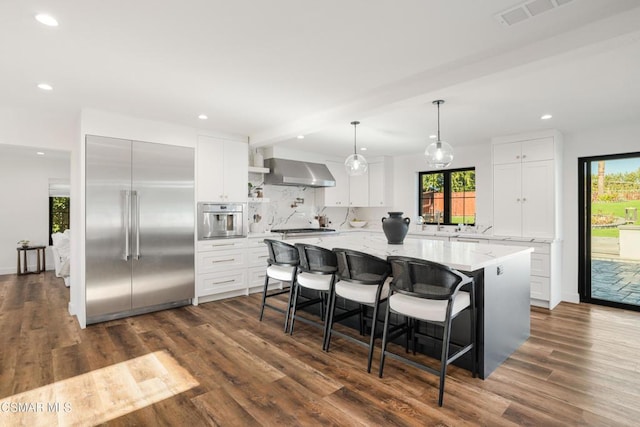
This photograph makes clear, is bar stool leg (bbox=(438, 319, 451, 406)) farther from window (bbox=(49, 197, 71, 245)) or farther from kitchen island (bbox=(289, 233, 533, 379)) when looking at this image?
window (bbox=(49, 197, 71, 245))

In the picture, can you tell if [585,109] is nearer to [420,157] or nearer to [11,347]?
[420,157]

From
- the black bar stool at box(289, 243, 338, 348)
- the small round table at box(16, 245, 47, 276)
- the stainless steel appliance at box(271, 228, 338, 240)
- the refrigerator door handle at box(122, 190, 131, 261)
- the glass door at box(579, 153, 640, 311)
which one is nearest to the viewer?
the black bar stool at box(289, 243, 338, 348)

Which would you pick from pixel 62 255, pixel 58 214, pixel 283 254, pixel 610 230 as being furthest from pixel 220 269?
pixel 610 230

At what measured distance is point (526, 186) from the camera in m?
4.83

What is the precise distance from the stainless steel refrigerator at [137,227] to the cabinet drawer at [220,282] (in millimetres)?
135

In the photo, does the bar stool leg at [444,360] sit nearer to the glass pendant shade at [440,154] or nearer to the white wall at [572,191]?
the glass pendant shade at [440,154]

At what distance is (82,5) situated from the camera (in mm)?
1942

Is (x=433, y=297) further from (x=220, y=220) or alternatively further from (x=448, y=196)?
(x=448, y=196)

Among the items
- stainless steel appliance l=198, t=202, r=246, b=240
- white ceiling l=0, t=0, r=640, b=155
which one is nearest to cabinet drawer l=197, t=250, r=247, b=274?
stainless steel appliance l=198, t=202, r=246, b=240

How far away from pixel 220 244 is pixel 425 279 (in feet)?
10.7

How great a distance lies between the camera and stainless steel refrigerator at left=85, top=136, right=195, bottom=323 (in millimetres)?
3820

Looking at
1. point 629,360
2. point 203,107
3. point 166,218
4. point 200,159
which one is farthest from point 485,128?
point 166,218

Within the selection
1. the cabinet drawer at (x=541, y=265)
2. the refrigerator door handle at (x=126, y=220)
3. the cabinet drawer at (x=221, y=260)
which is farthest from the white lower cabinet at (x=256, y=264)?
the cabinet drawer at (x=541, y=265)

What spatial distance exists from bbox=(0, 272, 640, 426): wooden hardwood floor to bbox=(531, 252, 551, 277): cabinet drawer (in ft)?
2.47
